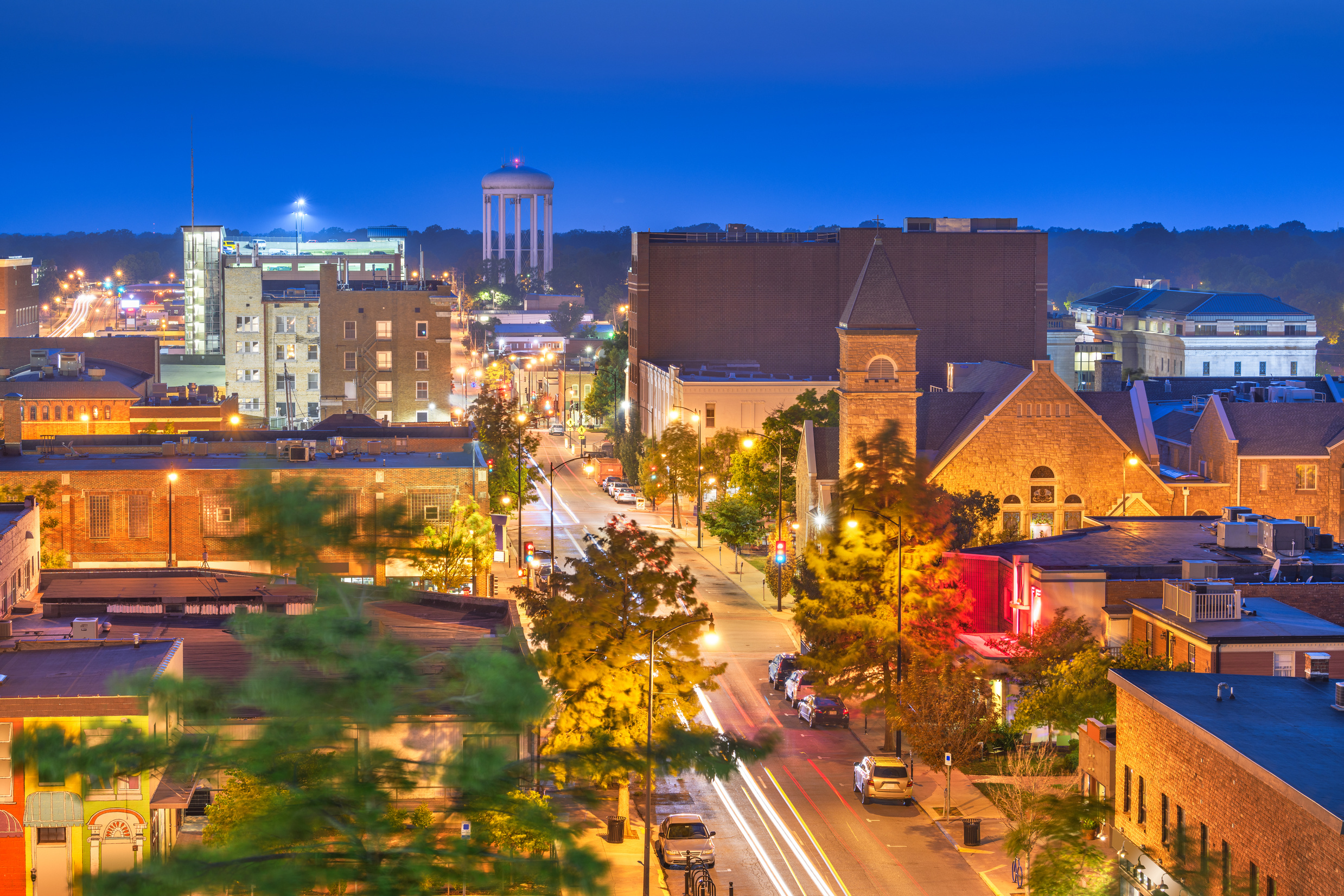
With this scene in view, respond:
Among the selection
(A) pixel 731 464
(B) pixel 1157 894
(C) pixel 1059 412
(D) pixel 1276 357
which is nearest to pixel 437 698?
(B) pixel 1157 894

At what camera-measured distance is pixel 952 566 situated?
5606cm

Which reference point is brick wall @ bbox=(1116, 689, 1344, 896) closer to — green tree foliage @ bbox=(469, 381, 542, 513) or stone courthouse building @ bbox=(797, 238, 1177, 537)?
stone courthouse building @ bbox=(797, 238, 1177, 537)

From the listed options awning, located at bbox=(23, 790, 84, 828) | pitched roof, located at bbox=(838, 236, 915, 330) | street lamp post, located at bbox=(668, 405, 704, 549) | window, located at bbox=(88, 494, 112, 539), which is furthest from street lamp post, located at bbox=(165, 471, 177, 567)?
street lamp post, located at bbox=(668, 405, 704, 549)

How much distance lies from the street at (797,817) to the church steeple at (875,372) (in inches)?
558

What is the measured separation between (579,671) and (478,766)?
2493cm

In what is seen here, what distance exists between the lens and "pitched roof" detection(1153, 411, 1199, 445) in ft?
295

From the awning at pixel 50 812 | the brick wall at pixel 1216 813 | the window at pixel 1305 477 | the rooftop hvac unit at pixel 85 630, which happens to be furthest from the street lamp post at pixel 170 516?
the window at pixel 1305 477

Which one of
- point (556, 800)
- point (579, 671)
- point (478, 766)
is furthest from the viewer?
point (579, 671)

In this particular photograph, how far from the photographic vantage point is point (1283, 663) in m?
43.5

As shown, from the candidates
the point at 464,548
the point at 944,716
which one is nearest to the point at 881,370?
the point at 464,548

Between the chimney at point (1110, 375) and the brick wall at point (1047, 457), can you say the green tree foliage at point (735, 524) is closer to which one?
the brick wall at point (1047, 457)

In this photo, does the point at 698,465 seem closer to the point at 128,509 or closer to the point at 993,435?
the point at 993,435

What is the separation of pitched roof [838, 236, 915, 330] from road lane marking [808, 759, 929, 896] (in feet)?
99.1

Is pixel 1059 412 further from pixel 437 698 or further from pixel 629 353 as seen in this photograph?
pixel 629 353
